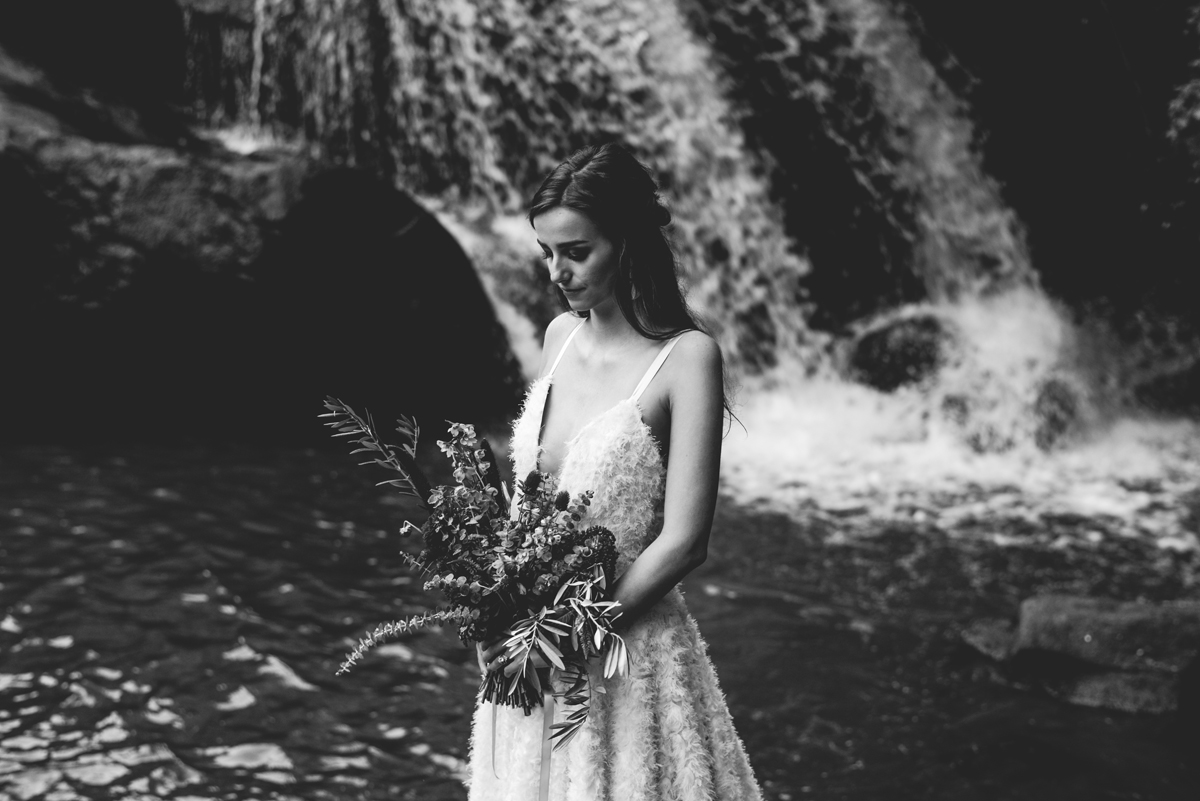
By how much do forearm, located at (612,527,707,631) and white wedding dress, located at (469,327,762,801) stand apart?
148 mm

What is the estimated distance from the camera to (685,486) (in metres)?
2.49

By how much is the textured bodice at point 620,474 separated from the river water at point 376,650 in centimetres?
255

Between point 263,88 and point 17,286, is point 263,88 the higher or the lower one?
the higher one

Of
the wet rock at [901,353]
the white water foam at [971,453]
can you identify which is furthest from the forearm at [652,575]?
the wet rock at [901,353]

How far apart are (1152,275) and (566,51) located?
271 inches

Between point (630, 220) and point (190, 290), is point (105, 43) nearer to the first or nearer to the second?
point (190, 290)

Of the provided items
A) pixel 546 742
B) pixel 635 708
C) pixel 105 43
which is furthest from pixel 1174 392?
pixel 105 43

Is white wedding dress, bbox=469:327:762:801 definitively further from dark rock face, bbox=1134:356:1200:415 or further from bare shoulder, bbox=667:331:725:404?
dark rock face, bbox=1134:356:1200:415

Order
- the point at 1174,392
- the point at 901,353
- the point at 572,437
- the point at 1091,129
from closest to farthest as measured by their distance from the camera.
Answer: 1. the point at 572,437
2. the point at 1091,129
3. the point at 1174,392
4. the point at 901,353

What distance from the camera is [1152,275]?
448 inches

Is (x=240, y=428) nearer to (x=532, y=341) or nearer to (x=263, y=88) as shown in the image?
(x=532, y=341)

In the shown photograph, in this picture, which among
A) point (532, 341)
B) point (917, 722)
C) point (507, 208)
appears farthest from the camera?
point (507, 208)

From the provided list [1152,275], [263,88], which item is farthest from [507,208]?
[1152,275]

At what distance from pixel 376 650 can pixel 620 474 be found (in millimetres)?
3846
